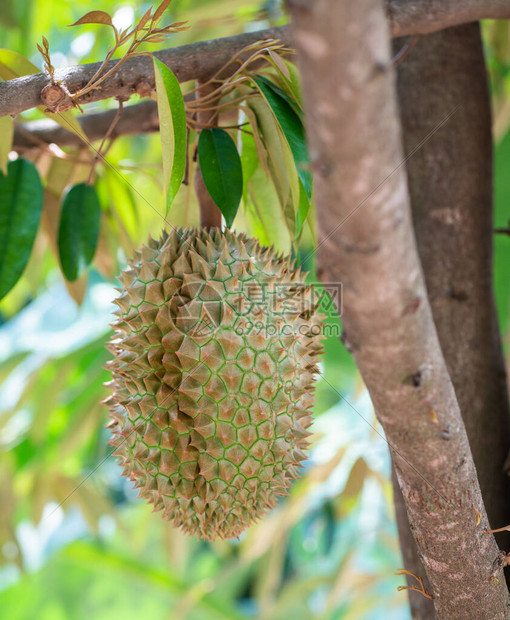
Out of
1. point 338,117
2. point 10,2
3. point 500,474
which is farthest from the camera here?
point 10,2

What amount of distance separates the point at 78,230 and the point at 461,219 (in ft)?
1.83

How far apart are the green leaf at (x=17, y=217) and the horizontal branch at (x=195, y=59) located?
0.92ft

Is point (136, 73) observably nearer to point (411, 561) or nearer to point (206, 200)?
point (206, 200)

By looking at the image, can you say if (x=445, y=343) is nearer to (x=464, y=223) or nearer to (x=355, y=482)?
(x=464, y=223)

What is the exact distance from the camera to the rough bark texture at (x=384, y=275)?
0.94 ft

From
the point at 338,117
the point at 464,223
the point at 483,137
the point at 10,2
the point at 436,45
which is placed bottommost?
the point at 338,117

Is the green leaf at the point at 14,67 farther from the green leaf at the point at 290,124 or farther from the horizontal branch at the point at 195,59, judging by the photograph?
the green leaf at the point at 290,124

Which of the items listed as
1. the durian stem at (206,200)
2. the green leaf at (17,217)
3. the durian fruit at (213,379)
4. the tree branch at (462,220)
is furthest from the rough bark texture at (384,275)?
the green leaf at (17,217)

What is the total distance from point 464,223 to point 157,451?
1.66ft

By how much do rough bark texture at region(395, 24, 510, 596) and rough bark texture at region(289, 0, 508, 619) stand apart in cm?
27

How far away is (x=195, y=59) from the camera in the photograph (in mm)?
651

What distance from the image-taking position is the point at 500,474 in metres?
0.75

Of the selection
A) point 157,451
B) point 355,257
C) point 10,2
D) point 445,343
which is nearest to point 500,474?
point 445,343

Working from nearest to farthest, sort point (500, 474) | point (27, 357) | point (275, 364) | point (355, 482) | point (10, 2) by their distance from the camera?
point (275, 364), point (500, 474), point (10, 2), point (355, 482), point (27, 357)
